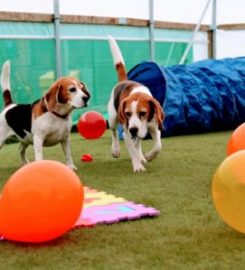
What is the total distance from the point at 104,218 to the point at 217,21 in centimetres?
1180

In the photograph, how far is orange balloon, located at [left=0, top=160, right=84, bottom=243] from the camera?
3.18 metres

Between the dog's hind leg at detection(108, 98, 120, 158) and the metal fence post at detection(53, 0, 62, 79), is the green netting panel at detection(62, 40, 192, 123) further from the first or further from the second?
the dog's hind leg at detection(108, 98, 120, 158)

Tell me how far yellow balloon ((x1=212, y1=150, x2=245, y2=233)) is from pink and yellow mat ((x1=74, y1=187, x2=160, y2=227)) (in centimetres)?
72

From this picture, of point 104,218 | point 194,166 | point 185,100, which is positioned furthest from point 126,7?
point 104,218

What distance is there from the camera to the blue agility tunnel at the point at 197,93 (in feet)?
28.8

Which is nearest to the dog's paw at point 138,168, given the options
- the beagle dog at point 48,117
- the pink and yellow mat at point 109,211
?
the beagle dog at point 48,117

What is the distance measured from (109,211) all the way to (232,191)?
1.08 m

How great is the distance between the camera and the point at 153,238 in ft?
11.1

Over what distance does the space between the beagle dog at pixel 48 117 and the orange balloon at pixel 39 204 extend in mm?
2520

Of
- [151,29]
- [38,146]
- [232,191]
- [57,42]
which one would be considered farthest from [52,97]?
[151,29]

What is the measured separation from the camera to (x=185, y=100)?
9.09 m

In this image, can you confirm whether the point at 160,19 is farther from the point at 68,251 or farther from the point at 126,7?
the point at 68,251

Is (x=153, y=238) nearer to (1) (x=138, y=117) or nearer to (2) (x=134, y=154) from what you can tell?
(1) (x=138, y=117)

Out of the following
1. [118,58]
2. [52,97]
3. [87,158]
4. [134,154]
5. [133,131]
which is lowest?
[87,158]
